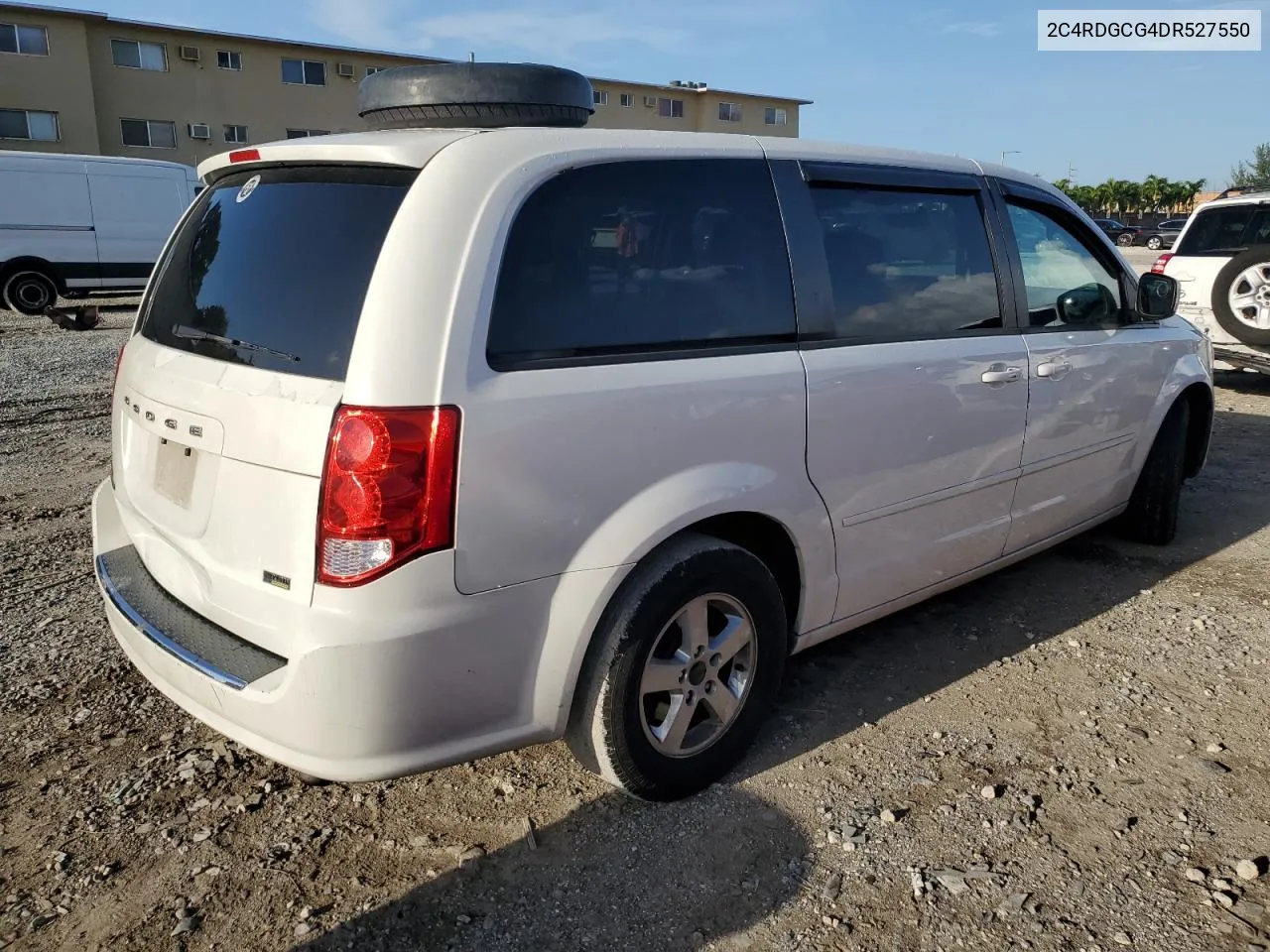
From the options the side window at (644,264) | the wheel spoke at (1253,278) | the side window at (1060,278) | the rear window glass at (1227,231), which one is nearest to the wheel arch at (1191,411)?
the side window at (1060,278)

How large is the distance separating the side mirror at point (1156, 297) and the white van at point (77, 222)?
16099 mm

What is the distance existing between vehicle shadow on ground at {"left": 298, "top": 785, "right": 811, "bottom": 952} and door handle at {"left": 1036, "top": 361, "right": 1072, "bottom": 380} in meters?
2.01

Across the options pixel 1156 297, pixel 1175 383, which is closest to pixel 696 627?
pixel 1156 297

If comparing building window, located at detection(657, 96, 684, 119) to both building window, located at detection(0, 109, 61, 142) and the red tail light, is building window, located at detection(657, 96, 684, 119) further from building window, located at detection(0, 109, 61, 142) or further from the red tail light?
the red tail light

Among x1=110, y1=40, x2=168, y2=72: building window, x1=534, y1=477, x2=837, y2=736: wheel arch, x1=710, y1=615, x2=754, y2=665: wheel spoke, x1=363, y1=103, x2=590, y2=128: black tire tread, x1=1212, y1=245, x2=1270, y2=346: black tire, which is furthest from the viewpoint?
x1=110, y1=40, x2=168, y2=72: building window

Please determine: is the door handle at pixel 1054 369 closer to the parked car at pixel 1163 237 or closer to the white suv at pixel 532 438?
the white suv at pixel 532 438

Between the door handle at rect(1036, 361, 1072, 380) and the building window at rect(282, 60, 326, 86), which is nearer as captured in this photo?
the door handle at rect(1036, 361, 1072, 380)

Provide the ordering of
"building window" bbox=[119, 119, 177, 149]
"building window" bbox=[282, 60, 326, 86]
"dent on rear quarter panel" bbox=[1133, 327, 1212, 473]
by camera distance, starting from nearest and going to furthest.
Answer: "dent on rear quarter panel" bbox=[1133, 327, 1212, 473] → "building window" bbox=[119, 119, 177, 149] → "building window" bbox=[282, 60, 326, 86]

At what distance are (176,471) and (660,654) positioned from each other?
4.51ft

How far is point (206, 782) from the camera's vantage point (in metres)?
2.76

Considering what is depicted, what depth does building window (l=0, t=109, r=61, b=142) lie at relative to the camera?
29.6m

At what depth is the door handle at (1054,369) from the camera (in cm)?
364

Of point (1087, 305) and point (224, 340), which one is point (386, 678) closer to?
point (224, 340)

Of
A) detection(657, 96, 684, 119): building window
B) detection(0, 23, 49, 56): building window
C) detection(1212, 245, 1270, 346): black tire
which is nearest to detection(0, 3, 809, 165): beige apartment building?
detection(0, 23, 49, 56): building window
